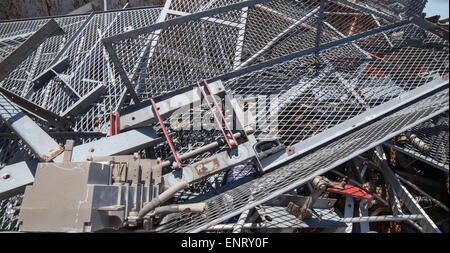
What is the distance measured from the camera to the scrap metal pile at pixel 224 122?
171cm

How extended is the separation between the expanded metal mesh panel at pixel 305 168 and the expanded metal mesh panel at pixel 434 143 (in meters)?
0.78

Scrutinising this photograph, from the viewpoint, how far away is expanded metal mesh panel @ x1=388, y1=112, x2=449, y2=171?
111 inches

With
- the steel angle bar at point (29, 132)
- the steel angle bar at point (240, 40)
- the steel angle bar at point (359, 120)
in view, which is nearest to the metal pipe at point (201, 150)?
the steel angle bar at point (359, 120)

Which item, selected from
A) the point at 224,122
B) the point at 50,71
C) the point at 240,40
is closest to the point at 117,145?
the point at 224,122

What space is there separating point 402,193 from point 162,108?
102 inches

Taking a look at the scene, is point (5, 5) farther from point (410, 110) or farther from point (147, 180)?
point (410, 110)

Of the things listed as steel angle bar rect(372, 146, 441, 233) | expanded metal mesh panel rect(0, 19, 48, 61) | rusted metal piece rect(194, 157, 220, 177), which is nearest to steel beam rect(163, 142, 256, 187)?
rusted metal piece rect(194, 157, 220, 177)

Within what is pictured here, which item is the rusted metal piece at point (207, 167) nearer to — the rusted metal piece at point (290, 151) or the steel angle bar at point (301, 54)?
the rusted metal piece at point (290, 151)

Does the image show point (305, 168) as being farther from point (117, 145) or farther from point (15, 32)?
point (15, 32)

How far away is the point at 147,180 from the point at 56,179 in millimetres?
545

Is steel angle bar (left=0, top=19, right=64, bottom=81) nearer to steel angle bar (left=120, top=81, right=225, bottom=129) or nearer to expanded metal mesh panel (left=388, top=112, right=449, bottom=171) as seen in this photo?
steel angle bar (left=120, top=81, right=225, bottom=129)

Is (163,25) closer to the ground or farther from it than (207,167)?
farther from it

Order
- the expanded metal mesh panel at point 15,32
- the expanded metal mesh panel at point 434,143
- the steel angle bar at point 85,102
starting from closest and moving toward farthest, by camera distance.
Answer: the steel angle bar at point 85,102, the expanded metal mesh panel at point 434,143, the expanded metal mesh panel at point 15,32

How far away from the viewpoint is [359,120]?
2404 millimetres
